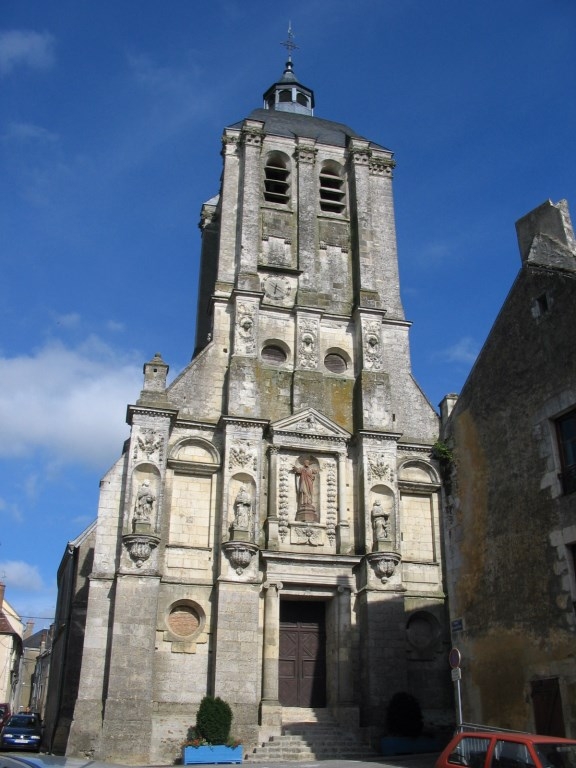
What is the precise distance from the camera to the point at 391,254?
77.2 ft

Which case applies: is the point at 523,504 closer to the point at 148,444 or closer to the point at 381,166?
the point at 148,444

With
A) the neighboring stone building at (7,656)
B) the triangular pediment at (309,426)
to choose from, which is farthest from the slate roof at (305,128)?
the neighboring stone building at (7,656)

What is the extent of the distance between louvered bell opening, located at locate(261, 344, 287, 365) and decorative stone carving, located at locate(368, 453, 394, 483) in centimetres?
378

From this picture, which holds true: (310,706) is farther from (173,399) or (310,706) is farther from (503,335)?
(503,335)

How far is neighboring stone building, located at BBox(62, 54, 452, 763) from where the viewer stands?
54.5ft

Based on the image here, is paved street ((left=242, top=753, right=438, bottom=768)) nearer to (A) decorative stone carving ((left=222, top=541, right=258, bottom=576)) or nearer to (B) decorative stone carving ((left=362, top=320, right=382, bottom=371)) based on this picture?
(A) decorative stone carving ((left=222, top=541, right=258, bottom=576))

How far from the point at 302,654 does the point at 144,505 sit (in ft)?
17.0

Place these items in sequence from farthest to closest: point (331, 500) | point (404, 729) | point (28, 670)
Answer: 1. point (28, 670)
2. point (331, 500)
3. point (404, 729)

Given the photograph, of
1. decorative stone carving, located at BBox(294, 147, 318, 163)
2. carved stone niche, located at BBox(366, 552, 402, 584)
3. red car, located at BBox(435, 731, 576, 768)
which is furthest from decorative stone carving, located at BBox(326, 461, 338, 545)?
red car, located at BBox(435, 731, 576, 768)

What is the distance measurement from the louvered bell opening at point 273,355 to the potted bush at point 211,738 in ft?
29.0

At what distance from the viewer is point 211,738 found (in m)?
15.4

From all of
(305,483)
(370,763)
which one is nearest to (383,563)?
(305,483)

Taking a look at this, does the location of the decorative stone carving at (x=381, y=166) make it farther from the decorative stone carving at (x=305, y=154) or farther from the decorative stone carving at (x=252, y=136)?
the decorative stone carving at (x=252, y=136)

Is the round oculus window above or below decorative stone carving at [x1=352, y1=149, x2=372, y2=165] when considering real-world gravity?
below
